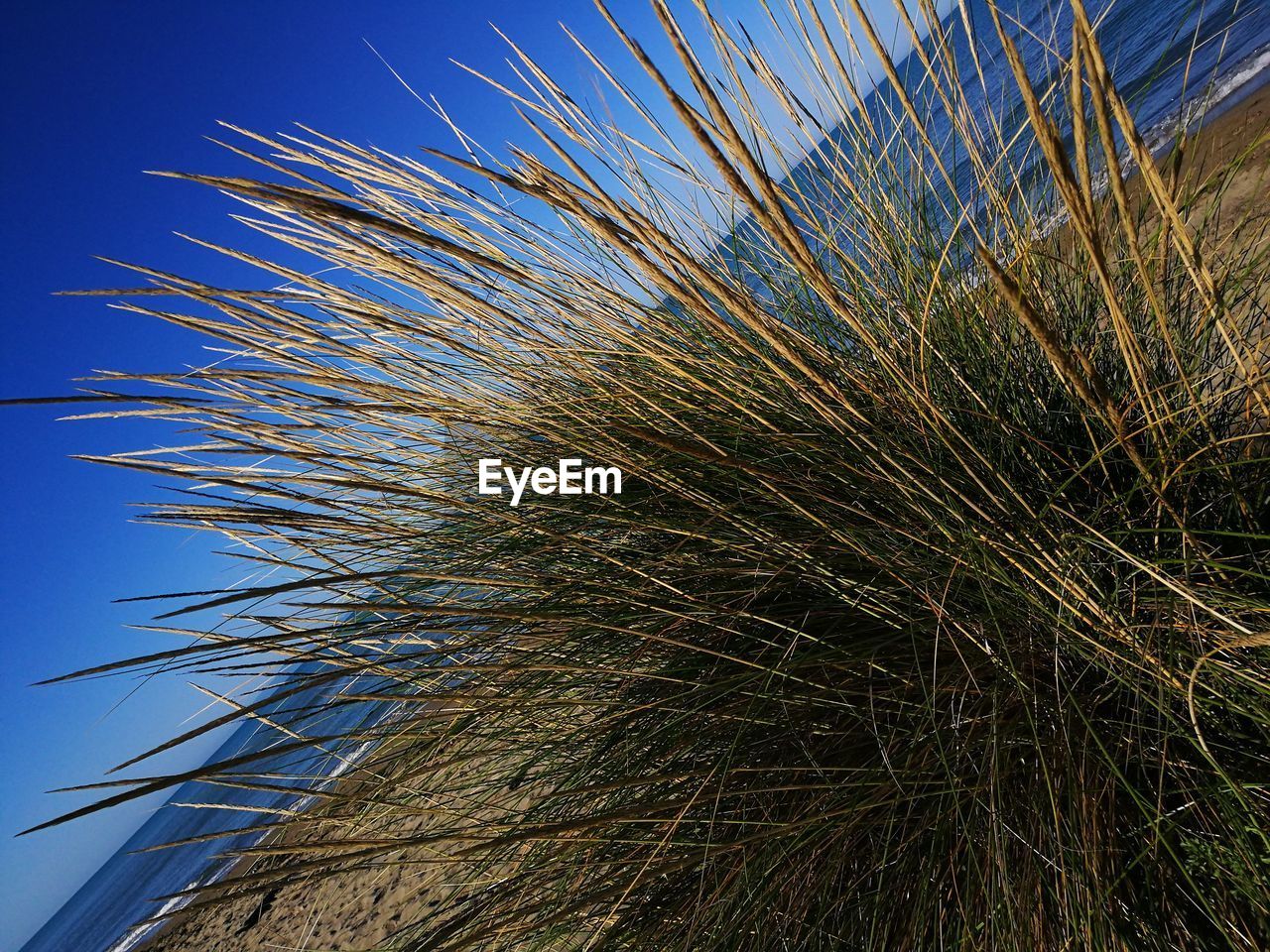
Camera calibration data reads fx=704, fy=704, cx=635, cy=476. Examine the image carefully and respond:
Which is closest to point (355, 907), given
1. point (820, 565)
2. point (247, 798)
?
point (820, 565)

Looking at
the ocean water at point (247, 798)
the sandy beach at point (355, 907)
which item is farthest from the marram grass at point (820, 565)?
the sandy beach at point (355, 907)

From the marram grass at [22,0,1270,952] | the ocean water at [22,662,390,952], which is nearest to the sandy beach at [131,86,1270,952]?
the ocean water at [22,662,390,952]

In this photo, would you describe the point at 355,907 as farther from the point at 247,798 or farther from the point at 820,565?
the point at 247,798

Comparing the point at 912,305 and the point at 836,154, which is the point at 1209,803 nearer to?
the point at 912,305

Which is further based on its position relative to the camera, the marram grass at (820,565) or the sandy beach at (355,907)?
the sandy beach at (355,907)

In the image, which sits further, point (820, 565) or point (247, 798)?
point (247, 798)

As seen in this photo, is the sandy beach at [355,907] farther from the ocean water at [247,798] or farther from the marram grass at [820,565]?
the marram grass at [820,565]

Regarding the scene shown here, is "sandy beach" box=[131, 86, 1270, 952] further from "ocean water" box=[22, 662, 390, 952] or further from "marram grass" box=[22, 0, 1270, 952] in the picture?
"marram grass" box=[22, 0, 1270, 952]

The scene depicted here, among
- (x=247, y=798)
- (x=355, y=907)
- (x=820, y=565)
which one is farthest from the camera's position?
(x=247, y=798)
